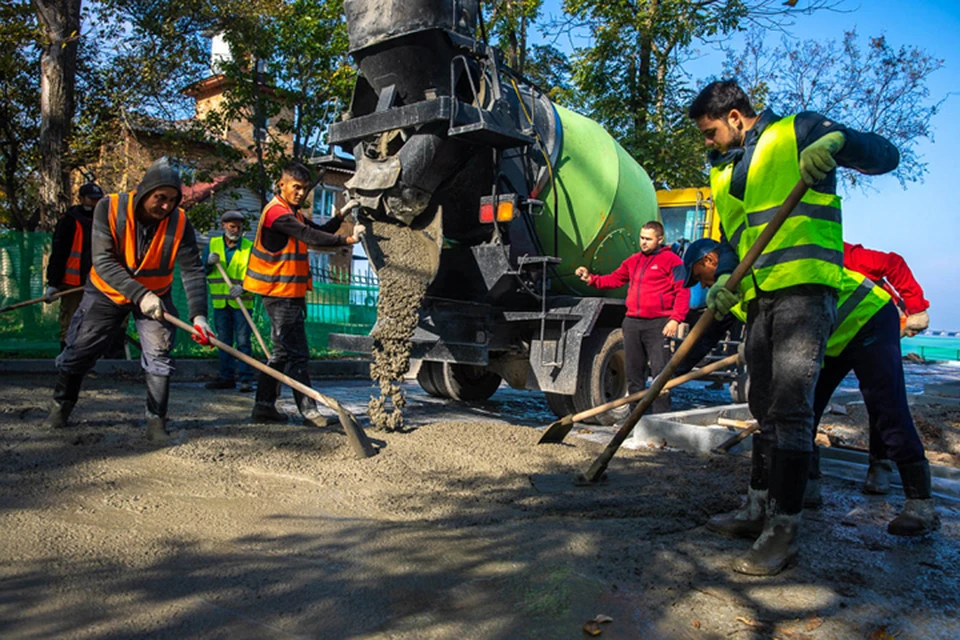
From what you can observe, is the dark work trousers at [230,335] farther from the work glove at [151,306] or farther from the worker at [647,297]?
the worker at [647,297]

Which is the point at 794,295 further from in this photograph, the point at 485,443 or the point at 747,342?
the point at 485,443

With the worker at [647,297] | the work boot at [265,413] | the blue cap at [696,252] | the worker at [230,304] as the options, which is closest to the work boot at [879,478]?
the blue cap at [696,252]

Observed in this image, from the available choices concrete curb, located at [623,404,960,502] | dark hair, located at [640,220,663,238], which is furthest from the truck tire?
dark hair, located at [640,220,663,238]

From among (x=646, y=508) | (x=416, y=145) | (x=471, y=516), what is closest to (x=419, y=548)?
(x=471, y=516)

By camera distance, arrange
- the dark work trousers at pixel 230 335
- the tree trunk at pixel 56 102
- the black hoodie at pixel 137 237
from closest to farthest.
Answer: the black hoodie at pixel 137 237, the dark work trousers at pixel 230 335, the tree trunk at pixel 56 102

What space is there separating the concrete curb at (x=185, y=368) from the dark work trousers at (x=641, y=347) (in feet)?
14.1

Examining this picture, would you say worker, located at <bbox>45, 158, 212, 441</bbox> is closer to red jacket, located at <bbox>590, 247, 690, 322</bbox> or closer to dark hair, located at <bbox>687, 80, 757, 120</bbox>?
dark hair, located at <bbox>687, 80, 757, 120</bbox>

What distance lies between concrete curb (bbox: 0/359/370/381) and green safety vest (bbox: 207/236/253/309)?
88 centimetres

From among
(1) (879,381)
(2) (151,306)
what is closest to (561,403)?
(1) (879,381)

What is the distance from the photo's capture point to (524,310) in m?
6.00

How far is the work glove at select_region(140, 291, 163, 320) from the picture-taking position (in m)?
4.10

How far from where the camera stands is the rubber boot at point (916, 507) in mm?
3225

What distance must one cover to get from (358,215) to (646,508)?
9.72 feet

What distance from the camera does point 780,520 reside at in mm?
2754
